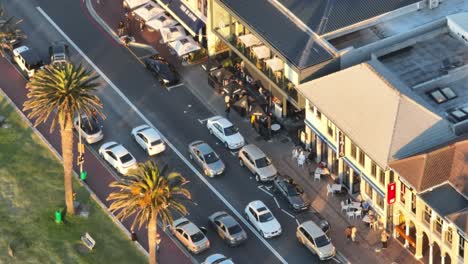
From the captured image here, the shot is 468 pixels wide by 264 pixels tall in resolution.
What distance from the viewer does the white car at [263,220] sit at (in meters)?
119

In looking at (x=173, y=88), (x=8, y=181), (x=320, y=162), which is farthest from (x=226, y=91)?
(x=8, y=181)

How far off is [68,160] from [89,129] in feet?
40.0

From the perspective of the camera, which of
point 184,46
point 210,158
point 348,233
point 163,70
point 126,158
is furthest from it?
point 184,46

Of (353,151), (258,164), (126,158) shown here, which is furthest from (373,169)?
(126,158)

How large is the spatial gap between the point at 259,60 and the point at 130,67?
17.9m

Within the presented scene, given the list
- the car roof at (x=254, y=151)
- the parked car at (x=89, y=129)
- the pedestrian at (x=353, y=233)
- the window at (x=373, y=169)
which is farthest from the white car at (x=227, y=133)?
the pedestrian at (x=353, y=233)

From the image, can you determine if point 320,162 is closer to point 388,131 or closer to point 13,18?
point 388,131

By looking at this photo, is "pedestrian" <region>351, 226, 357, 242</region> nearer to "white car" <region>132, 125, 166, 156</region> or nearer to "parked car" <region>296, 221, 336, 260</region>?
"parked car" <region>296, 221, 336, 260</region>

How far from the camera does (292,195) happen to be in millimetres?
122125

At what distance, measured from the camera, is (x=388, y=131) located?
381 ft

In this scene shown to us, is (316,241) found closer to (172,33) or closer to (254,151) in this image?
(254,151)

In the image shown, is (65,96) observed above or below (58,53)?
above

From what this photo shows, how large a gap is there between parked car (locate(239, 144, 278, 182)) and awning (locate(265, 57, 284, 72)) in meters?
8.39

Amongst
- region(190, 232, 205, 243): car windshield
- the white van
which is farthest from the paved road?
the white van
